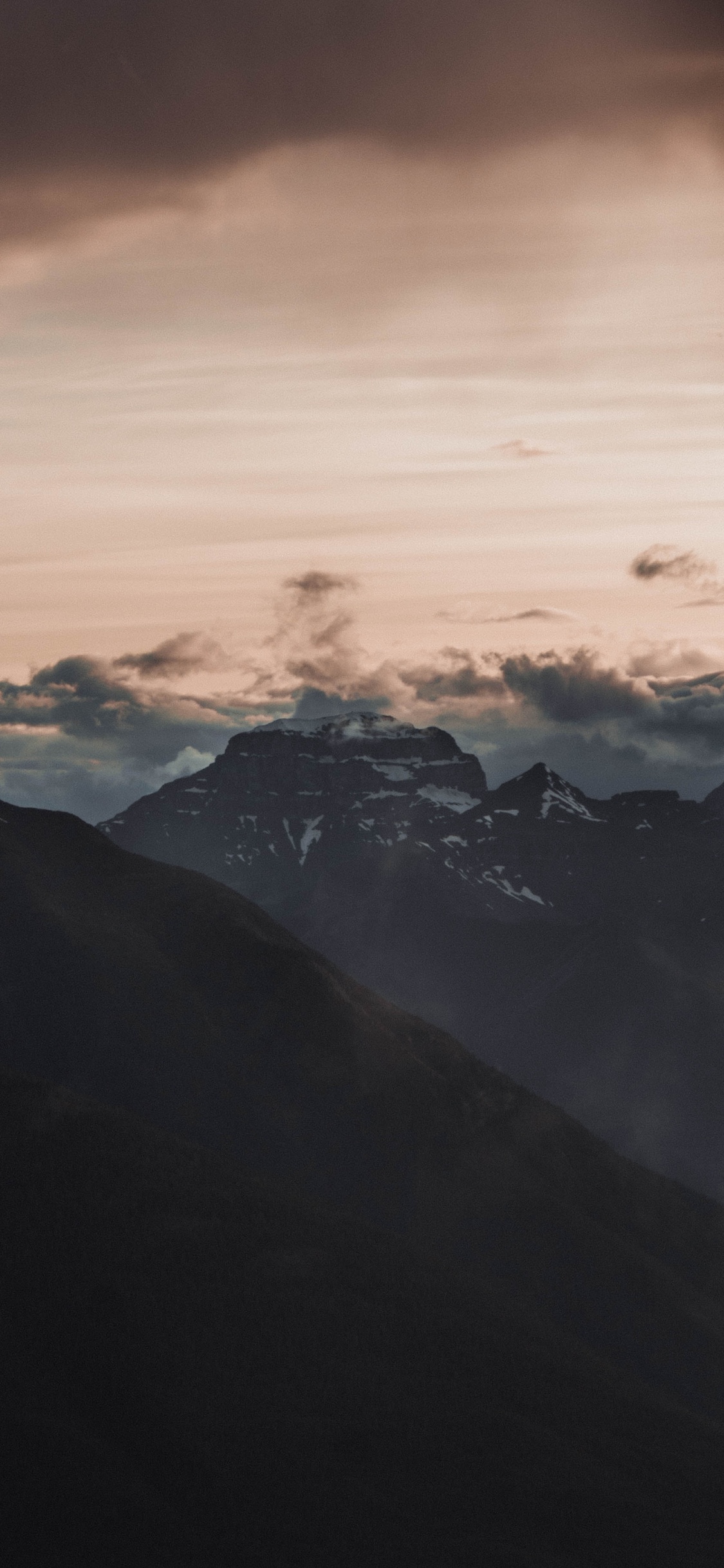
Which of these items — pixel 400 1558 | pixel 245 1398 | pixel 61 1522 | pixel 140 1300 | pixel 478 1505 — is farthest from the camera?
pixel 140 1300

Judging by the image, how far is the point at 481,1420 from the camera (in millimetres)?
189625

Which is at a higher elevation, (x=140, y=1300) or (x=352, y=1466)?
(x=140, y=1300)

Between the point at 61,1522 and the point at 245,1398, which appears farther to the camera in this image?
the point at 245,1398

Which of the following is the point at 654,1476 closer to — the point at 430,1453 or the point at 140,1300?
the point at 430,1453

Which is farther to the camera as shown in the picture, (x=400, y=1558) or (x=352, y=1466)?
(x=352, y=1466)

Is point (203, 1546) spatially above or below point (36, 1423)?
below

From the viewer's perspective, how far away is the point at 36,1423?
16138cm

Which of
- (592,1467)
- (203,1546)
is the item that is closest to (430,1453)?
(592,1467)

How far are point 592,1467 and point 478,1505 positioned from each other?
69.3 feet

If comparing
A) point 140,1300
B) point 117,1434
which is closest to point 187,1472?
point 117,1434

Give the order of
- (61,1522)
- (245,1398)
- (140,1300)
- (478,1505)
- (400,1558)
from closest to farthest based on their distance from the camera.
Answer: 1. (61,1522)
2. (400,1558)
3. (478,1505)
4. (245,1398)
5. (140,1300)

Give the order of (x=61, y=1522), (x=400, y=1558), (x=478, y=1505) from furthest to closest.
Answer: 1. (x=478, y=1505)
2. (x=400, y=1558)
3. (x=61, y=1522)

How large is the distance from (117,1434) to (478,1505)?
154ft

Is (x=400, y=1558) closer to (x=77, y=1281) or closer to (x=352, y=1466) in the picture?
(x=352, y=1466)
